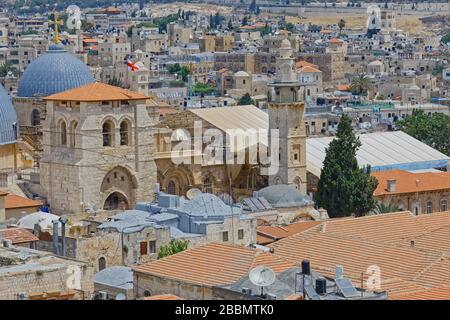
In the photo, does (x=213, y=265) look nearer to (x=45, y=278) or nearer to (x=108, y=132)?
(x=45, y=278)

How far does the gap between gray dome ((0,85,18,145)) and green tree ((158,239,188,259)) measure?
10.9 meters

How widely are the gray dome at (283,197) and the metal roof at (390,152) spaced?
703 centimetres

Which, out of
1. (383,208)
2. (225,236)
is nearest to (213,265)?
(225,236)

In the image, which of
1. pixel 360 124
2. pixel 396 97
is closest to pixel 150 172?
pixel 360 124

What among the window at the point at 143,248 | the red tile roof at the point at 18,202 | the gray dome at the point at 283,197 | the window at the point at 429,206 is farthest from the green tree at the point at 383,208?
the window at the point at 143,248

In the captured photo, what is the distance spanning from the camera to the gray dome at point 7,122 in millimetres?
38406

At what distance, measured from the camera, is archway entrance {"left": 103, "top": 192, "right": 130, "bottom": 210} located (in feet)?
120

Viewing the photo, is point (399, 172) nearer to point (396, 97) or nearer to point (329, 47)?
point (396, 97)

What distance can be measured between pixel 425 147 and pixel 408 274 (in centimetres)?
2760

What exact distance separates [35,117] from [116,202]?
5643mm

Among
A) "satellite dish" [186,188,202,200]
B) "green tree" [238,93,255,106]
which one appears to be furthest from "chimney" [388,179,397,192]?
"green tree" [238,93,255,106]

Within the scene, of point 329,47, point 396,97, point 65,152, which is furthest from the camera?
point 329,47

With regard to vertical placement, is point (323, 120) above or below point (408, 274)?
below

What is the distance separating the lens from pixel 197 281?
2048 centimetres
